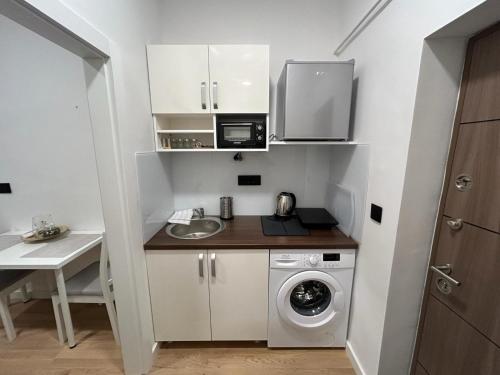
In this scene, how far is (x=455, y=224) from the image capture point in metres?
0.91

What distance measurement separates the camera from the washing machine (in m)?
1.41

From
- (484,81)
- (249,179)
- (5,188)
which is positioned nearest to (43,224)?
(5,188)

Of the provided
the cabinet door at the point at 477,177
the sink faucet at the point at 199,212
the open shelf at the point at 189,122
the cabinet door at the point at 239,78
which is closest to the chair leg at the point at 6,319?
A: the sink faucet at the point at 199,212

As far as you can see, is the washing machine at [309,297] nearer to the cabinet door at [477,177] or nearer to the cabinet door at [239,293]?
the cabinet door at [239,293]

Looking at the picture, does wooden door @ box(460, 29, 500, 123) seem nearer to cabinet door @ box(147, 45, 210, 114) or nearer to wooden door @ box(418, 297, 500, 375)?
wooden door @ box(418, 297, 500, 375)

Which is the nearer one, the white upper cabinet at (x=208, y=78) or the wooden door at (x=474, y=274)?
the wooden door at (x=474, y=274)

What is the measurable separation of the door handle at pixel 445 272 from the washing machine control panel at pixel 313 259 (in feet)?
1.52

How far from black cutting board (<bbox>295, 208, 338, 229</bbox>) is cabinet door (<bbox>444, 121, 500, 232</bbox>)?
2.42ft

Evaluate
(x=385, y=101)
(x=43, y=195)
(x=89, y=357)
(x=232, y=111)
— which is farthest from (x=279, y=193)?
(x=43, y=195)

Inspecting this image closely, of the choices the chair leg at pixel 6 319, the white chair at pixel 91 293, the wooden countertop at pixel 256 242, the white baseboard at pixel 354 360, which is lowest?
the white baseboard at pixel 354 360

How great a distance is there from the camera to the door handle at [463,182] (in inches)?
34.2

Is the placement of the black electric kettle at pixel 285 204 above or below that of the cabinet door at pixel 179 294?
above

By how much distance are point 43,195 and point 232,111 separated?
194cm

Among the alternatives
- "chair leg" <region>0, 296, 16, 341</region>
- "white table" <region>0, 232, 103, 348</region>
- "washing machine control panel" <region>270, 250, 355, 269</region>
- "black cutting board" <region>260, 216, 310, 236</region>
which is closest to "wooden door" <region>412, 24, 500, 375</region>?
"washing machine control panel" <region>270, 250, 355, 269</region>
